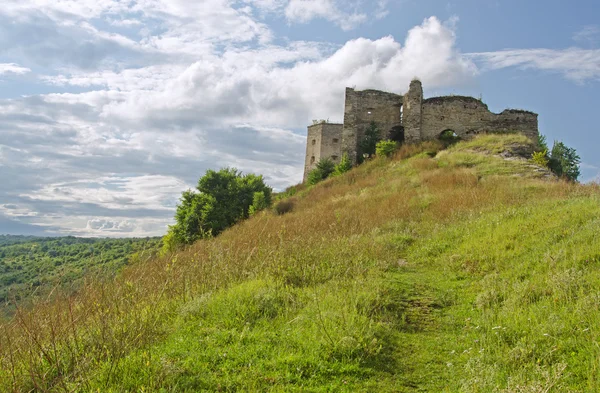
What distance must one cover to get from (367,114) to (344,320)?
2780 centimetres

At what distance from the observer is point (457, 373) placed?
169 inches

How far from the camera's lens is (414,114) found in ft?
97.9

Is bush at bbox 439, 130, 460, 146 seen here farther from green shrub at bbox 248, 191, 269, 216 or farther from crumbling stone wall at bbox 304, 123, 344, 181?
green shrub at bbox 248, 191, 269, 216

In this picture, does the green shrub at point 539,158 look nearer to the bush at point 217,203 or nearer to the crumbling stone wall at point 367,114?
the crumbling stone wall at point 367,114

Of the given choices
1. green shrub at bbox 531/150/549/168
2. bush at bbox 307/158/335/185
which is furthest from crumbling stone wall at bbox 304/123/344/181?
green shrub at bbox 531/150/549/168

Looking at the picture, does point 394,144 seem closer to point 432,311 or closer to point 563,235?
point 563,235

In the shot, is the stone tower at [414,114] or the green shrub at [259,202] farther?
the stone tower at [414,114]

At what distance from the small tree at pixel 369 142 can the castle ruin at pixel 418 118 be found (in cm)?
29

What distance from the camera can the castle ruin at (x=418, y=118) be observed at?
29453mm

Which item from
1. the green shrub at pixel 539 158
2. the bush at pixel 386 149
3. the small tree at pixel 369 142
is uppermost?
the small tree at pixel 369 142

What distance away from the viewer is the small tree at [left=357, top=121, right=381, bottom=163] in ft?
101

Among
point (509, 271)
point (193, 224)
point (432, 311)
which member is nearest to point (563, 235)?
point (509, 271)

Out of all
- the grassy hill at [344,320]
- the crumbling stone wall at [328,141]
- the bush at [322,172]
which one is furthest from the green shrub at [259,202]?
the grassy hill at [344,320]

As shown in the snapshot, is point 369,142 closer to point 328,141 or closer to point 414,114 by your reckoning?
point 414,114
